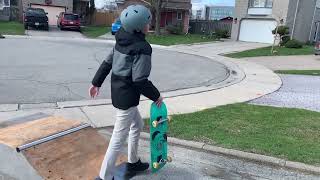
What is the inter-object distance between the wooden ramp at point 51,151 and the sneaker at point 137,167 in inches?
12.2

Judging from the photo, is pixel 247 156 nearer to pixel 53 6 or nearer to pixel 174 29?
pixel 174 29

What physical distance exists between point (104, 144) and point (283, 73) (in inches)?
446

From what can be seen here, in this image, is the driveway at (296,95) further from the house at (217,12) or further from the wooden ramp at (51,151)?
the house at (217,12)

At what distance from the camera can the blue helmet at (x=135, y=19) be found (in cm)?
387

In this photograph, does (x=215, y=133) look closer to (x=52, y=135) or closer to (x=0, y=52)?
(x=52, y=135)

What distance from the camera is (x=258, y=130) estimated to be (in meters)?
6.63

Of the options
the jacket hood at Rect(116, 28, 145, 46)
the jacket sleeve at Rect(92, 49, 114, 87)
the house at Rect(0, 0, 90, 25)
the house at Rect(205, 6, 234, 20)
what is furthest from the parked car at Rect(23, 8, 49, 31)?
the jacket hood at Rect(116, 28, 145, 46)

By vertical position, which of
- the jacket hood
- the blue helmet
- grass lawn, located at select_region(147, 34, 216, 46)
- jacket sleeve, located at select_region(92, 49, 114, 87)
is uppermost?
the blue helmet

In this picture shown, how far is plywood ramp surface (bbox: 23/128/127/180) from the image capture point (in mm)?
4195

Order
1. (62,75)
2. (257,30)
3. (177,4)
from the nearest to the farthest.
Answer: (62,75) < (257,30) < (177,4)

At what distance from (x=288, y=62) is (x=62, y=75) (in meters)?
11.6

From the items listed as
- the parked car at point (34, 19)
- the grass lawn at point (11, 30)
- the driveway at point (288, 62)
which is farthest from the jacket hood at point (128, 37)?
the parked car at point (34, 19)

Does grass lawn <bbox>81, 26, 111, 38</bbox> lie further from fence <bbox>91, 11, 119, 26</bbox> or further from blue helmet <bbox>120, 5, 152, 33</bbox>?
blue helmet <bbox>120, 5, 152, 33</bbox>

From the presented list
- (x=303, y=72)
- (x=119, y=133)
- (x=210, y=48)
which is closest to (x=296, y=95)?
(x=303, y=72)
